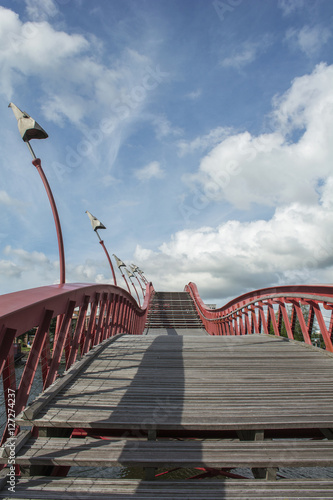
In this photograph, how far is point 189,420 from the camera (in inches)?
118

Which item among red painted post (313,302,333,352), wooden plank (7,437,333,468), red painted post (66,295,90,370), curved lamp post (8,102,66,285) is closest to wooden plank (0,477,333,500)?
wooden plank (7,437,333,468)

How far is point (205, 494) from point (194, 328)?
17.2 meters

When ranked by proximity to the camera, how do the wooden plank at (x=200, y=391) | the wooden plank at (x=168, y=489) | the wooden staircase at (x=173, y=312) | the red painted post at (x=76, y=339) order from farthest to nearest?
1. the wooden staircase at (x=173, y=312)
2. the red painted post at (x=76, y=339)
3. the wooden plank at (x=200, y=391)
4. the wooden plank at (x=168, y=489)

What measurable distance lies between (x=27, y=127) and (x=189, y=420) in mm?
4618

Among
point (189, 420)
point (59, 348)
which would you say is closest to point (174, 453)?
point (189, 420)

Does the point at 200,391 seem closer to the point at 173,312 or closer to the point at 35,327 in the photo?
the point at 35,327

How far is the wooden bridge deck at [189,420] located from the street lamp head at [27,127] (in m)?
3.54

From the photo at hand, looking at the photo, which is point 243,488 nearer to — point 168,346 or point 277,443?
point 277,443

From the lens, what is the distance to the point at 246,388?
12.7 feet

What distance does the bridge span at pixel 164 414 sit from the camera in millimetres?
2404

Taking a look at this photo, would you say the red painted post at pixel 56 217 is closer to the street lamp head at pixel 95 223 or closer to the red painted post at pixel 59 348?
the red painted post at pixel 59 348

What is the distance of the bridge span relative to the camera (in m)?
2.40

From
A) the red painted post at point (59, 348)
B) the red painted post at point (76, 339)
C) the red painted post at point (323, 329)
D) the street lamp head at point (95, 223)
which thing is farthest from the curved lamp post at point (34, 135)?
the street lamp head at point (95, 223)

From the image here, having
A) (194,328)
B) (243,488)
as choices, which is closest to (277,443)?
(243,488)
